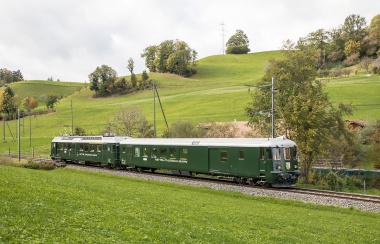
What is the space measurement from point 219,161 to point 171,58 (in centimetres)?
11422

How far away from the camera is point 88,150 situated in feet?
151

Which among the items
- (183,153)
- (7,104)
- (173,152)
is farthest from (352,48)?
(183,153)

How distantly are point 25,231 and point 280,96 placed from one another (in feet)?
119

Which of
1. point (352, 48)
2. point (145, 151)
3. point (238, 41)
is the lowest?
point (145, 151)

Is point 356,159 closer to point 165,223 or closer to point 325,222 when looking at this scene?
point 325,222

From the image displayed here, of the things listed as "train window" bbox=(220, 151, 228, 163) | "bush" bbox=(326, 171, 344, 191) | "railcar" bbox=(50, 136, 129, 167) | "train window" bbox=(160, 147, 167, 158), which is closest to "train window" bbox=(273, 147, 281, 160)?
"train window" bbox=(220, 151, 228, 163)

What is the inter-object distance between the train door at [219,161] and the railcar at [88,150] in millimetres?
14180

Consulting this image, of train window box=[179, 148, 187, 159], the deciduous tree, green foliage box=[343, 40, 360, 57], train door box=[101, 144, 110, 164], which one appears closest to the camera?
train window box=[179, 148, 187, 159]

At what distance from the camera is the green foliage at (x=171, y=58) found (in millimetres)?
140875

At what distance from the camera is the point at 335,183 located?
101ft

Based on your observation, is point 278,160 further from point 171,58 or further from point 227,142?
point 171,58

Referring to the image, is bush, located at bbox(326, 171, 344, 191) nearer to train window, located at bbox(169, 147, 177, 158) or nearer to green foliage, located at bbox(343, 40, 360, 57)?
train window, located at bbox(169, 147, 177, 158)

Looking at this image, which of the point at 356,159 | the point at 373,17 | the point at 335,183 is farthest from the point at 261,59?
the point at 335,183

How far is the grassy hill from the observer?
A: 7538 centimetres
